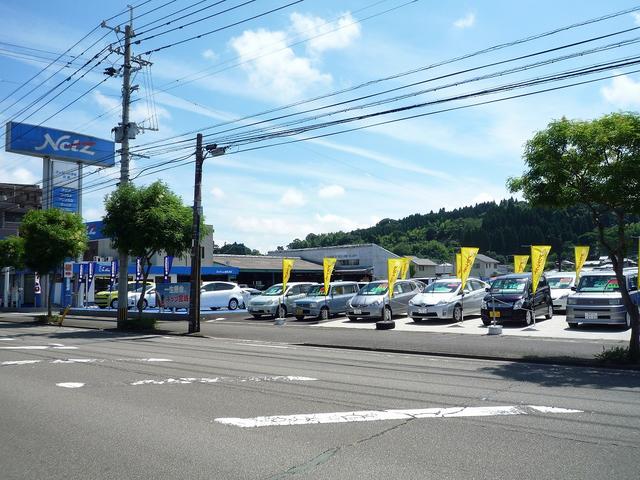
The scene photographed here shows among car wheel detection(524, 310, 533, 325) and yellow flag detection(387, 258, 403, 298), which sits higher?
yellow flag detection(387, 258, 403, 298)

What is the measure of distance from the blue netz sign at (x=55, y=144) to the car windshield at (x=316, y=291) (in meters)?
Result: 24.2

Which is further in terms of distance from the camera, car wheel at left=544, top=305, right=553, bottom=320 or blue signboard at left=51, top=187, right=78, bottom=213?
blue signboard at left=51, top=187, right=78, bottom=213

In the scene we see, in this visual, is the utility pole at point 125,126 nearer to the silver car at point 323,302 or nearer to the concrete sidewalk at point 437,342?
the concrete sidewalk at point 437,342

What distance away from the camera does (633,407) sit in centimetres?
752

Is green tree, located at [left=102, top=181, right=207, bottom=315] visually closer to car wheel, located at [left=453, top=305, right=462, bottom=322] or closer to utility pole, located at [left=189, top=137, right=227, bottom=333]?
utility pole, located at [left=189, top=137, right=227, bottom=333]

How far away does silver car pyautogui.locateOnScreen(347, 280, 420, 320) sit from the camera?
894 inches

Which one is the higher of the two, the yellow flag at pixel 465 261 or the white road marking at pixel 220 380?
the yellow flag at pixel 465 261

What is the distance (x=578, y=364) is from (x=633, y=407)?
433 centimetres

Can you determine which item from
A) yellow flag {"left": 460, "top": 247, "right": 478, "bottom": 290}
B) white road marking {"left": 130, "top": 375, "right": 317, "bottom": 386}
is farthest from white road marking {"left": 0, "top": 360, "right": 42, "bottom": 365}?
yellow flag {"left": 460, "top": 247, "right": 478, "bottom": 290}

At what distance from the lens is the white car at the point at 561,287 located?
21.9 meters

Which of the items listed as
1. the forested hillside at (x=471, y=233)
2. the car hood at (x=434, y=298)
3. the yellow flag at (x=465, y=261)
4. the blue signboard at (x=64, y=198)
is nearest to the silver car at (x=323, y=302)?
the car hood at (x=434, y=298)

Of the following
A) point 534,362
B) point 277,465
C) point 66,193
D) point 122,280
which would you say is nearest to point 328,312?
point 122,280

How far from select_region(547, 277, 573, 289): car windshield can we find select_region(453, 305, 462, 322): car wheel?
4.81m

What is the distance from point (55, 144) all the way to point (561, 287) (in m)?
40.6
